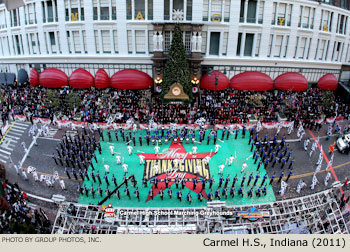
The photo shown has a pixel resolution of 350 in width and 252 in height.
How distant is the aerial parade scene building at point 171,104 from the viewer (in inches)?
695

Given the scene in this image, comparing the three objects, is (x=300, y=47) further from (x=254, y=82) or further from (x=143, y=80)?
(x=143, y=80)

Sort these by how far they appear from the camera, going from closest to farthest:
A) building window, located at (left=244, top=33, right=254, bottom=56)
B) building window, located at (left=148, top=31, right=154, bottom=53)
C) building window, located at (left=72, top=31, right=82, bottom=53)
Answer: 1. building window, located at (left=148, top=31, right=154, bottom=53)
2. building window, located at (left=244, top=33, right=254, bottom=56)
3. building window, located at (left=72, top=31, right=82, bottom=53)

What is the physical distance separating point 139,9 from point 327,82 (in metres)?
28.2

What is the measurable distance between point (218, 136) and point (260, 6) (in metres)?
18.6

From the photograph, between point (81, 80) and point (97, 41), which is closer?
point (81, 80)

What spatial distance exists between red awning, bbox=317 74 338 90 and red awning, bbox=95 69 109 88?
30500mm

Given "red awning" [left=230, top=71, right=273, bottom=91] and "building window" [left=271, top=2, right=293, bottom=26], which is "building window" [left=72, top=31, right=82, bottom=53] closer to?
"red awning" [left=230, top=71, right=273, bottom=91]

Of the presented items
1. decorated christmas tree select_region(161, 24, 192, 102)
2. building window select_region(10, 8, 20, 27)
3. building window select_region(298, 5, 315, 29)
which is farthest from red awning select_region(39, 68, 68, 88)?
building window select_region(298, 5, 315, 29)

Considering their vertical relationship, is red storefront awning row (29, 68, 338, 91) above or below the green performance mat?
above

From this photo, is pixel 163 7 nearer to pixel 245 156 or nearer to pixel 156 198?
pixel 245 156

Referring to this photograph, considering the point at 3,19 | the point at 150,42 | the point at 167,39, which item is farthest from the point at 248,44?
the point at 3,19

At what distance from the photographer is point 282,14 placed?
2994cm

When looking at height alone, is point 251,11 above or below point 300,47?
above

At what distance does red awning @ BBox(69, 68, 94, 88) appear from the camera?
2914 centimetres
